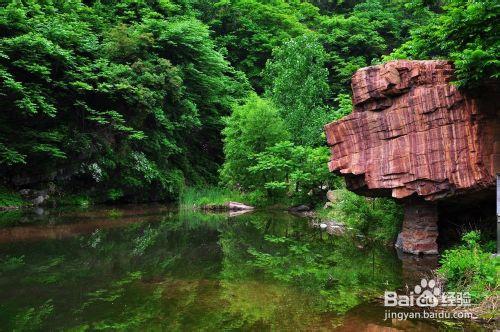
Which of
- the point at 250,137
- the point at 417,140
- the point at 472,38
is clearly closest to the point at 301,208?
the point at 250,137

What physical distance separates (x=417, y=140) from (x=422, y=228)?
7.31 ft

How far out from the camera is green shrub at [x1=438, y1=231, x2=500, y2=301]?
6.82m

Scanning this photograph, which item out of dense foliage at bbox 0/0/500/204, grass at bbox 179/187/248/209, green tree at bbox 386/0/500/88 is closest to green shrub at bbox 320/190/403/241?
dense foliage at bbox 0/0/500/204

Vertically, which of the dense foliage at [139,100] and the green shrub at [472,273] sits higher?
the dense foliage at [139,100]

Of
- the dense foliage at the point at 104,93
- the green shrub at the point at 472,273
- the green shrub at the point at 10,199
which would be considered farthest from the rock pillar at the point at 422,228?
the green shrub at the point at 10,199

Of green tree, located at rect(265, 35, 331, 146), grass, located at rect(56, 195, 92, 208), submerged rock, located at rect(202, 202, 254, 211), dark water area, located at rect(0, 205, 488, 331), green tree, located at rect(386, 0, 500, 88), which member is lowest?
dark water area, located at rect(0, 205, 488, 331)

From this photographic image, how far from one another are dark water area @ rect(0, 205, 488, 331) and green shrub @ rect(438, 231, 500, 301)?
0.80 meters

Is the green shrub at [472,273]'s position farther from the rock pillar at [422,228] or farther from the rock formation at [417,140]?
the rock pillar at [422,228]

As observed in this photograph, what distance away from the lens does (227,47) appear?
3747cm

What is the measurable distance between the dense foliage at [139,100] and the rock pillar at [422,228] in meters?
3.83

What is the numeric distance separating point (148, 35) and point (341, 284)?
1977 centimetres

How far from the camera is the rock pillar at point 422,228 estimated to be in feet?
35.8

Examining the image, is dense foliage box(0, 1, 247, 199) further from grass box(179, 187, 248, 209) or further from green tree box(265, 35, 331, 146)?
green tree box(265, 35, 331, 146)

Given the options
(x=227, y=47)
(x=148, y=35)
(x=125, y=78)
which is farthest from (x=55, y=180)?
(x=227, y=47)
